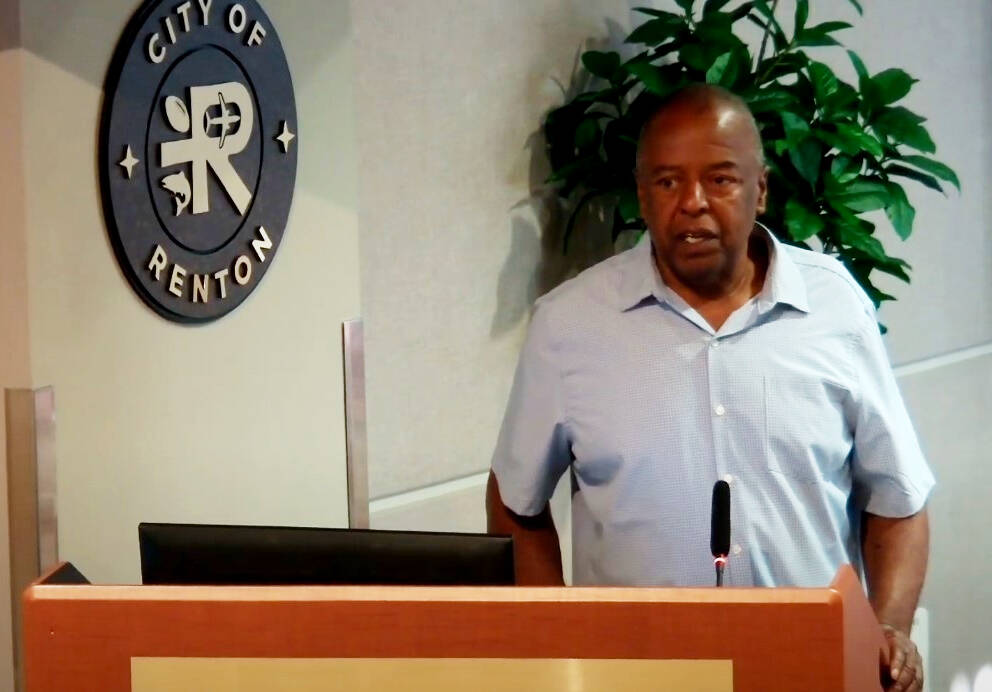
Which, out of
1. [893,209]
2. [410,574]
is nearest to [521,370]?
[410,574]

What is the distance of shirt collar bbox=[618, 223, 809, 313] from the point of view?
2.00 metres

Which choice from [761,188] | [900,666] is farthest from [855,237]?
[900,666]

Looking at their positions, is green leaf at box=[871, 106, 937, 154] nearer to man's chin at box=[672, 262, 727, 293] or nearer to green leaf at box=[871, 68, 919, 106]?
green leaf at box=[871, 68, 919, 106]

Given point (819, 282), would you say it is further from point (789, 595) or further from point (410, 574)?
point (789, 595)

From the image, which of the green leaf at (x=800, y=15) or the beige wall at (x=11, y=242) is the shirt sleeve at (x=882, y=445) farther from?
the green leaf at (x=800, y=15)

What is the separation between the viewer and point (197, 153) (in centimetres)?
207

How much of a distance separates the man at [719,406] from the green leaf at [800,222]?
1.01 metres

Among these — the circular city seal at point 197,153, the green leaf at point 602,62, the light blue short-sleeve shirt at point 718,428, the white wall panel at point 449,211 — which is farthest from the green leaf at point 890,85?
the circular city seal at point 197,153

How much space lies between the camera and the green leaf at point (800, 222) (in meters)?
3.08

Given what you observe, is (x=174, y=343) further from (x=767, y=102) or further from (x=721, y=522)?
(x=767, y=102)

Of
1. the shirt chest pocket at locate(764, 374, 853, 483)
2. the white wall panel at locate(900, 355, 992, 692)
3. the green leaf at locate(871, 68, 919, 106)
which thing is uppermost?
the green leaf at locate(871, 68, 919, 106)

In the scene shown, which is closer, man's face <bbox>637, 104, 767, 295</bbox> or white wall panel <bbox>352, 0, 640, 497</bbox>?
man's face <bbox>637, 104, 767, 295</bbox>

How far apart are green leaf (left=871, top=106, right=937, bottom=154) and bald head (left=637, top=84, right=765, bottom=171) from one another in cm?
138

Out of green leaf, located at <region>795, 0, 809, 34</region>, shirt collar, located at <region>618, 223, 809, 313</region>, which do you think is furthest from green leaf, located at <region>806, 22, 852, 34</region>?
shirt collar, located at <region>618, 223, 809, 313</region>
